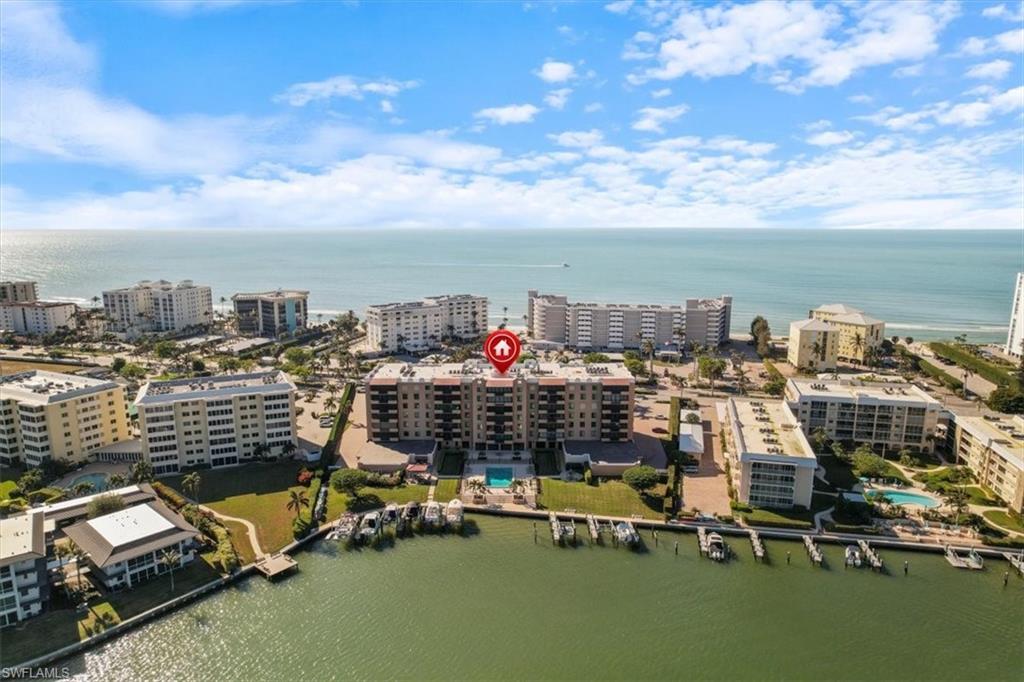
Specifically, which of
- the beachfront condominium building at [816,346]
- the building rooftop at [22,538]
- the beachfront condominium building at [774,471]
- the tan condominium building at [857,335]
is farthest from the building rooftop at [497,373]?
the tan condominium building at [857,335]

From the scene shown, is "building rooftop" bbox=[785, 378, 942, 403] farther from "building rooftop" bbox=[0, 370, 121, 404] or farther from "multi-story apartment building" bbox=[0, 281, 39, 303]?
"multi-story apartment building" bbox=[0, 281, 39, 303]

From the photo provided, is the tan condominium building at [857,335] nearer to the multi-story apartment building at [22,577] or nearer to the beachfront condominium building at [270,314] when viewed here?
the beachfront condominium building at [270,314]

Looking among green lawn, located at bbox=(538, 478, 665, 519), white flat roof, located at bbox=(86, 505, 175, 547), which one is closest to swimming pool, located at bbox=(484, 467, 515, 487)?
green lawn, located at bbox=(538, 478, 665, 519)

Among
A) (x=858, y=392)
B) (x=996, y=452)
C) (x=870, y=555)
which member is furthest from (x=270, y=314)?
(x=996, y=452)

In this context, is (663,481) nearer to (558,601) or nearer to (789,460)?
(789,460)

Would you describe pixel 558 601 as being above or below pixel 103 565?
below

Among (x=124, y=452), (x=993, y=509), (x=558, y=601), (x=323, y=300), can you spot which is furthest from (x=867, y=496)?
(x=323, y=300)
